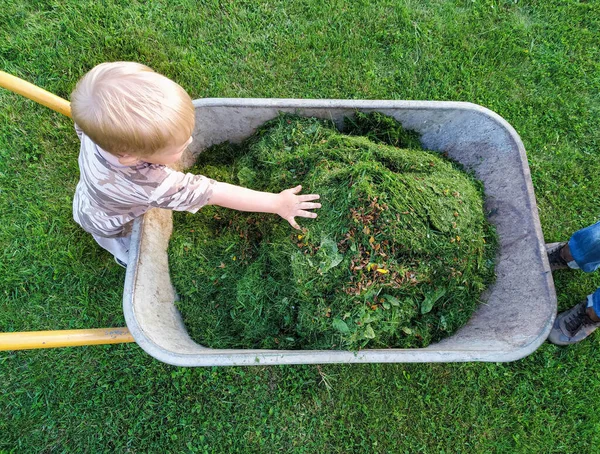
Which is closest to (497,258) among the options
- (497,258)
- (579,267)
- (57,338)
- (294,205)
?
(497,258)

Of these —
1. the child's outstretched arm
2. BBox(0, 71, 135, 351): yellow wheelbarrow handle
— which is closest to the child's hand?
the child's outstretched arm

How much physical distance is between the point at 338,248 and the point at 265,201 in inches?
18.3

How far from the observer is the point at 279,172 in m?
2.42

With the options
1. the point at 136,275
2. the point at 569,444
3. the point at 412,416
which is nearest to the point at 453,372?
the point at 412,416

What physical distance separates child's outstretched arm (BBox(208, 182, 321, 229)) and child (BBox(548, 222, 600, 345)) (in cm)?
189

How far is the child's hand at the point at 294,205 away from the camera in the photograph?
215 cm

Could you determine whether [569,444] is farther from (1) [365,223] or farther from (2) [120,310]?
(2) [120,310]

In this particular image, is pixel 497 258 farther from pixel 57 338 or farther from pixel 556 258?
pixel 57 338

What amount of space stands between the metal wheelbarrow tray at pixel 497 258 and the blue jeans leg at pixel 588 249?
2.35 ft

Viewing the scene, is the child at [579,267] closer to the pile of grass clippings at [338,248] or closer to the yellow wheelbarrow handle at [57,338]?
the pile of grass clippings at [338,248]

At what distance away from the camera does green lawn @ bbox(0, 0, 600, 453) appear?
9.39 ft

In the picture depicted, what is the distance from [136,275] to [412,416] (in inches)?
87.5

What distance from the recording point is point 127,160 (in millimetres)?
1733

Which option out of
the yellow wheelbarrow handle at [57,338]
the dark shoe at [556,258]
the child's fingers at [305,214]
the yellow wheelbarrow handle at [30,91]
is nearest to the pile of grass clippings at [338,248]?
the child's fingers at [305,214]
